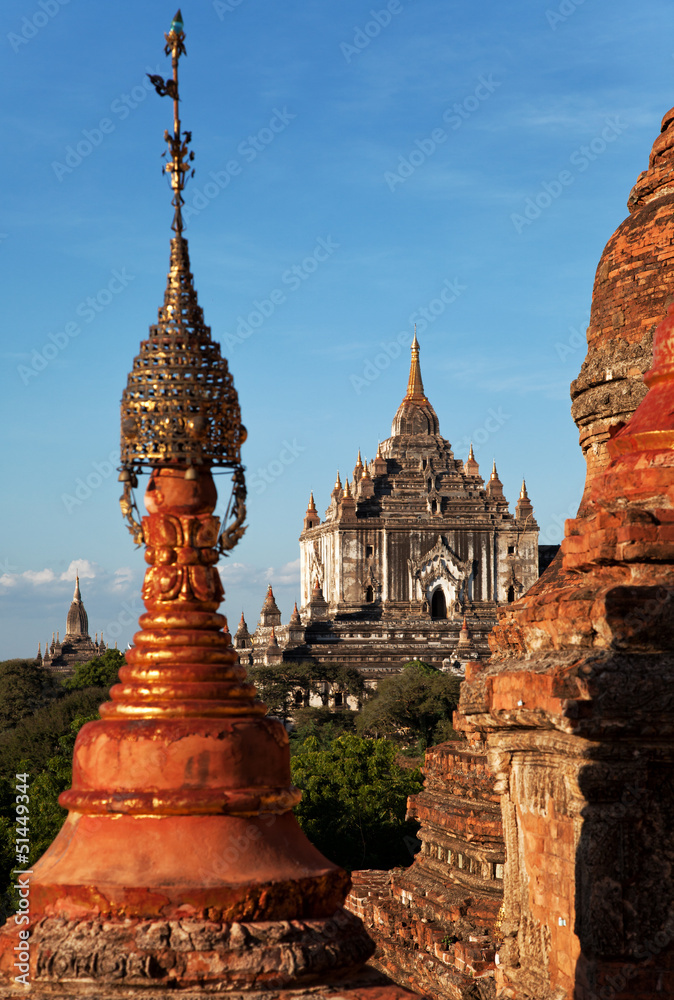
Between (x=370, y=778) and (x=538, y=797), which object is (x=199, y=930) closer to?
(x=538, y=797)

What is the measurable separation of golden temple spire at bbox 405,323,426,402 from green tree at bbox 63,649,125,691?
1145 inches

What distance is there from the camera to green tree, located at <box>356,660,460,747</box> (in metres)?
43.8

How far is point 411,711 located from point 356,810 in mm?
19560

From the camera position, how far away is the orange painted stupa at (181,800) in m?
5.70

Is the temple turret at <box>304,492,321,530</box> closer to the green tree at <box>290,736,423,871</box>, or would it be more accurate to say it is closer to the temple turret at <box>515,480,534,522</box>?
the temple turret at <box>515,480,534,522</box>

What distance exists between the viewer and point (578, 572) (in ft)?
26.3

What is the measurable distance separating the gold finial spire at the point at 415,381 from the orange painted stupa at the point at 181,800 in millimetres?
64963

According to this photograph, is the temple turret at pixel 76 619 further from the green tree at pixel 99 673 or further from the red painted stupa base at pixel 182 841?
the red painted stupa base at pixel 182 841

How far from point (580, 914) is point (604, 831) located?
490 mm

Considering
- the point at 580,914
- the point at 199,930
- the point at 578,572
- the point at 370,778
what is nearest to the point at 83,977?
the point at 199,930

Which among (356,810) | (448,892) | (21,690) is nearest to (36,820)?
(356,810)

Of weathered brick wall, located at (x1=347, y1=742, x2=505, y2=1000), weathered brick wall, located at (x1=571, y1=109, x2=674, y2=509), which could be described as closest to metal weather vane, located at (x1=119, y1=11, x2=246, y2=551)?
weathered brick wall, located at (x1=571, y1=109, x2=674, y2=509)

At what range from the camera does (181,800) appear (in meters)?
5.95

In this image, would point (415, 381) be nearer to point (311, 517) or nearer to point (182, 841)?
point (311, 517)
